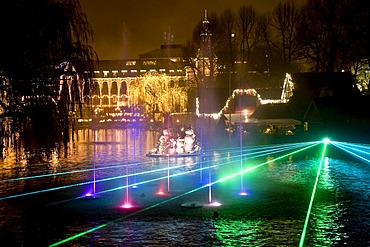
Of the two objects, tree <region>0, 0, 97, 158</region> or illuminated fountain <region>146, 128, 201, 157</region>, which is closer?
tree <region>0, 0, 97, 158</region>

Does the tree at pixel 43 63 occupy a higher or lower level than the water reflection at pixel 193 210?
higher

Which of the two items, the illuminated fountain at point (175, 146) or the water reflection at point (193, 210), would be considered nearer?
the water reflection at point (193, 210)

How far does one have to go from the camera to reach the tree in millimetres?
15695

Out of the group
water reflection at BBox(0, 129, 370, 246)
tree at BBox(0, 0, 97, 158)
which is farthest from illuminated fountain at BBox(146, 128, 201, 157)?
tree at BBox(0, 0, 97, 158)

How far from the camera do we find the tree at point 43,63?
1570cm

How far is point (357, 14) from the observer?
4247 cm

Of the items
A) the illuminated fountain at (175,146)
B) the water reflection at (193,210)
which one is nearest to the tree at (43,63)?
the water reflection at (193,210)

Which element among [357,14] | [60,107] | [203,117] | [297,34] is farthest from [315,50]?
[60,107]

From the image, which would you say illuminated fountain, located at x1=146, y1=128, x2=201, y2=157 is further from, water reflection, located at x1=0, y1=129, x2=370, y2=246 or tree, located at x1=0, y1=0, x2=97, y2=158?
tree, located at x1=0, y1=0, x2=97, y2=158

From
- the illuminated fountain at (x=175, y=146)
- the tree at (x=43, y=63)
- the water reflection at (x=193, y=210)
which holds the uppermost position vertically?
the tree at (x=43, y=63)

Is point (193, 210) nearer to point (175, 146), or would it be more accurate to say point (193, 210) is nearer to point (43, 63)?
point (43, 63)

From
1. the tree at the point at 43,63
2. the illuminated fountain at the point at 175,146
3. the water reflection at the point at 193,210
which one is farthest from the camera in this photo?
the illuminated fountain at the point at 175,146

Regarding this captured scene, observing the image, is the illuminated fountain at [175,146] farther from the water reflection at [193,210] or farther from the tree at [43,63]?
the tree at [43,63]

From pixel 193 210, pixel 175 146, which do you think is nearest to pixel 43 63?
pixel 193 210
